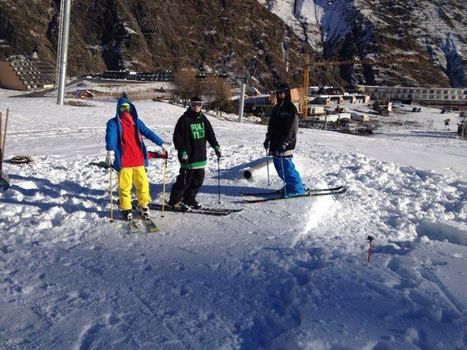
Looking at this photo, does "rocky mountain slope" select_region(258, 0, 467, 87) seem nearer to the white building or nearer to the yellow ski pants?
the white building

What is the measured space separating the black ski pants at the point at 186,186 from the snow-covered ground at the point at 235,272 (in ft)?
0.96

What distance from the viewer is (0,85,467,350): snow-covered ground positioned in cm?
327

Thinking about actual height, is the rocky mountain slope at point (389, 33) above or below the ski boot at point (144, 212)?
above

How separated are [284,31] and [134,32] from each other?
57.3m

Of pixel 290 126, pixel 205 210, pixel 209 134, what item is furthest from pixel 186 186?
pixel 290 126

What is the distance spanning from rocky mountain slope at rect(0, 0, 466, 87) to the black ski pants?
91972 mm

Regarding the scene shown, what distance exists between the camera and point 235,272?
4.27 m

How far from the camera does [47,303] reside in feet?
12.0

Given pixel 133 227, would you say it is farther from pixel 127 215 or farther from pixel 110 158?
pixel 110 158

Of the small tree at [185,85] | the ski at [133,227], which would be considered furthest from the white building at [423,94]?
the ski at [133,227]

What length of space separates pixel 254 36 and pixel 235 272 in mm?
136568

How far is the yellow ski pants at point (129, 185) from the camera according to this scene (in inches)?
220

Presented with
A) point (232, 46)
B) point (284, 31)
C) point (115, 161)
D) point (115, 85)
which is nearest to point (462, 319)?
point (115, 161)

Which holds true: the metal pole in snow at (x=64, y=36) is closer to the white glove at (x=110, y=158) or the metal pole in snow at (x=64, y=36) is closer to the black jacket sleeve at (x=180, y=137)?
the black jacket sleeve at (x=180, y=137)
